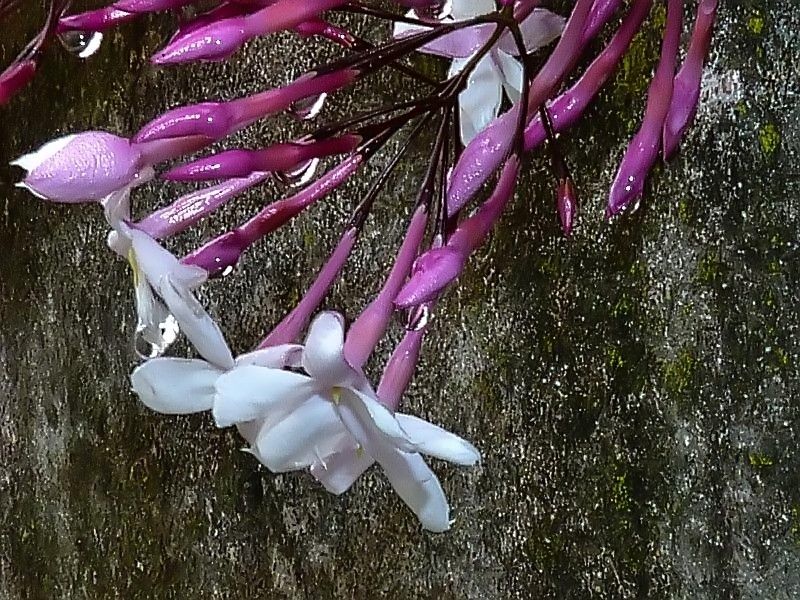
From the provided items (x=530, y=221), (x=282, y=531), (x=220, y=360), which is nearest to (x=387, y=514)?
(x=282, y=531)

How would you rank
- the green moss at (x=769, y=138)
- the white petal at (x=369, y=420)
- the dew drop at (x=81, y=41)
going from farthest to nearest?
the green moss at (x=769, y=138)
the dew drop at (x=81, y=41)
the white petal at (x=369, y=420)

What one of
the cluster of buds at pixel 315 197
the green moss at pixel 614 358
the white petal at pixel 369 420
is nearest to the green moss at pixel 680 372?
the green moss at pixel 614 358

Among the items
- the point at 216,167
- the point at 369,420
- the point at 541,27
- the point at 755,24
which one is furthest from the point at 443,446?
the point at 755,24

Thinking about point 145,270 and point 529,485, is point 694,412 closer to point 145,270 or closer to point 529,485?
point 529,485

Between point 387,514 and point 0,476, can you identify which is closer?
point 387,514

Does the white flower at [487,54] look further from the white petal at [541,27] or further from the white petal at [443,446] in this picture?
the white petal at [443,446]

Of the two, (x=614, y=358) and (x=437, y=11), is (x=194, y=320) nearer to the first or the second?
(x=437, y=11)

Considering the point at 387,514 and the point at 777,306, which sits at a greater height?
the point at 777,306
